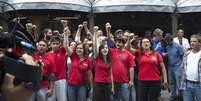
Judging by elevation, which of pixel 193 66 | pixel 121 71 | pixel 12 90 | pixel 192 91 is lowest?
pixel 192 91

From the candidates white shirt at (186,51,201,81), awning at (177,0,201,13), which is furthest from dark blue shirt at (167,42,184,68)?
awning at (177,0,201,13)

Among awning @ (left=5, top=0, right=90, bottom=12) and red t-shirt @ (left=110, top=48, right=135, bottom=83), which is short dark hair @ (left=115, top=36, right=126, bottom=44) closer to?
red t-shirt @ (left=110, top=48, right=135, bottom=83)

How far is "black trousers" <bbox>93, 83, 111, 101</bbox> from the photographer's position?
31.7 ft

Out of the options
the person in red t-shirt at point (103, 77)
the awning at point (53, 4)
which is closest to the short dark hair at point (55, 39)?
the person in red t-shirt at point (103, 77)

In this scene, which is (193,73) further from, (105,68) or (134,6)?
(134,6)

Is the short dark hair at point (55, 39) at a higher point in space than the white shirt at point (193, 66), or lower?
higher

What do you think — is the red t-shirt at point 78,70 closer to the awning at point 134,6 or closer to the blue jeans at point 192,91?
the blue jeans at point 192,91

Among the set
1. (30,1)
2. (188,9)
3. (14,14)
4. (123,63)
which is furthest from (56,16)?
(14,14)

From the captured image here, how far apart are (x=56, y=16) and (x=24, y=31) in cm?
1280

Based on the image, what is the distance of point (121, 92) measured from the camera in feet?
33.0

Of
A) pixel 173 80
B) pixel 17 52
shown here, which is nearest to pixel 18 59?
pixel 17 52

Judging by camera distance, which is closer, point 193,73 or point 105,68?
point 193,73

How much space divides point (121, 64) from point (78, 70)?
1.07 metres

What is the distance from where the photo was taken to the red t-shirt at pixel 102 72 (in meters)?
9.68
